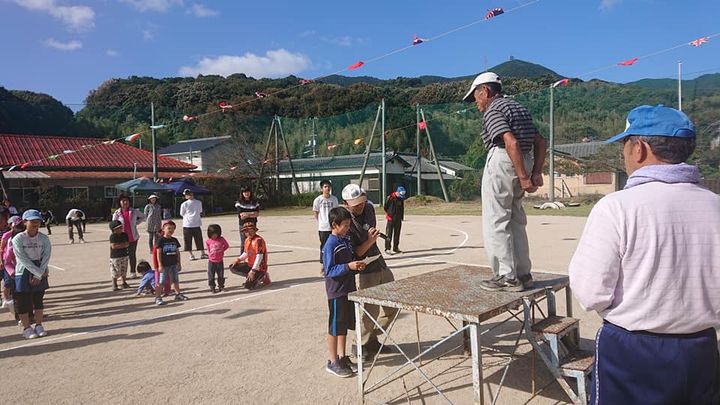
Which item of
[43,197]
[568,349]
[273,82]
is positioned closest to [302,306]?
[568,349]

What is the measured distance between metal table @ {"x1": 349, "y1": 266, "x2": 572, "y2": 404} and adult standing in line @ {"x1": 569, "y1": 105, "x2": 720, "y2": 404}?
1.19 m

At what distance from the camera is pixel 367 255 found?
4.96 meters

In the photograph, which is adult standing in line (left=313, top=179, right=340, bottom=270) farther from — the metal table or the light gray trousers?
the light gray trousers

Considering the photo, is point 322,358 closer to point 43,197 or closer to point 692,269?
point 692,269

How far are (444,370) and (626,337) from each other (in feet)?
9.08

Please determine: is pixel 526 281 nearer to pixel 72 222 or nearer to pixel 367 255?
pixel 367 255

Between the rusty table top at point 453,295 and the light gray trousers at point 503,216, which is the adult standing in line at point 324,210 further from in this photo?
the light gray trousers at point 503,216

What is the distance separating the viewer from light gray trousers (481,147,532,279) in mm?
3475

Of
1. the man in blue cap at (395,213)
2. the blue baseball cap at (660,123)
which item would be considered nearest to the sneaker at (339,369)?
the blue baseball cap at (660,123)

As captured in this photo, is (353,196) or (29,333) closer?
(353,196)

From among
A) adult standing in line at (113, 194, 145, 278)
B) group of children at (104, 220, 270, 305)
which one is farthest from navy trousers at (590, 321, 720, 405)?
adult standing in line at (113, 194, 145, 278)

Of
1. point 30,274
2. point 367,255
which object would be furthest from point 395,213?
point 30,274

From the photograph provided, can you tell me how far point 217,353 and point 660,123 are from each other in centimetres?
443

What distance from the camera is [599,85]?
3700 cm
